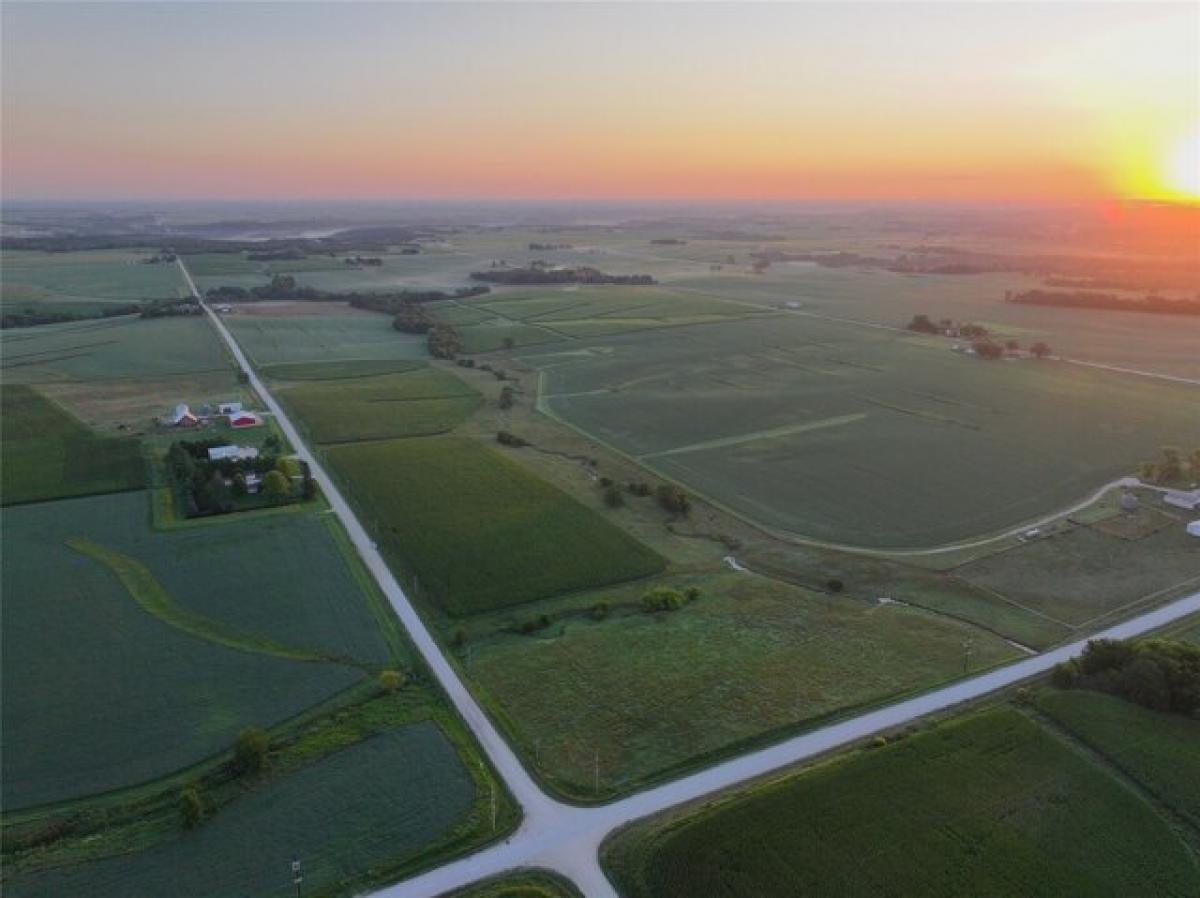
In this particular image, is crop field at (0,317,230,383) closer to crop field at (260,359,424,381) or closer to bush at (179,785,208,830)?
crop field at (260,359,424,381)

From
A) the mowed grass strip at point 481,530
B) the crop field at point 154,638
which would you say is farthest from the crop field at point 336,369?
the crop field at point 154,638

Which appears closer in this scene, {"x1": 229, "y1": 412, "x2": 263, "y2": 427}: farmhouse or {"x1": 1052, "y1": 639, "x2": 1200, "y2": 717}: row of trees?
{"x1": 1052, "y1": 639, "x2": 1200, "y2": 717}: row of trees

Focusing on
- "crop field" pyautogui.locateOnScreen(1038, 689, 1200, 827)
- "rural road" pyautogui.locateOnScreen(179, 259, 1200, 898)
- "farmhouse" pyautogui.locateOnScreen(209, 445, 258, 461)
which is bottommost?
"rural road" pyautogui.locateOnScreen(179, 259, 1200, 898)

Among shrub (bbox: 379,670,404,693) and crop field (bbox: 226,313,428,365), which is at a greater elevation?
crop field (bbox: 226,313,428,365)

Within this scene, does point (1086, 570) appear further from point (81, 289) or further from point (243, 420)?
point (81, 289)

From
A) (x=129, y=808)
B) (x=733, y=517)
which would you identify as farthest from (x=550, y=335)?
(x=129, y=808)

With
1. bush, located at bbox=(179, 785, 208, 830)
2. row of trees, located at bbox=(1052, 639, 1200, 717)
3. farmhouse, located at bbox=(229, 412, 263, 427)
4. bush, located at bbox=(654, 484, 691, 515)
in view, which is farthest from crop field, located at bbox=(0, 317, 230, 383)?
row of trees, located at bbox=(1052, 639, 1200, 717)
